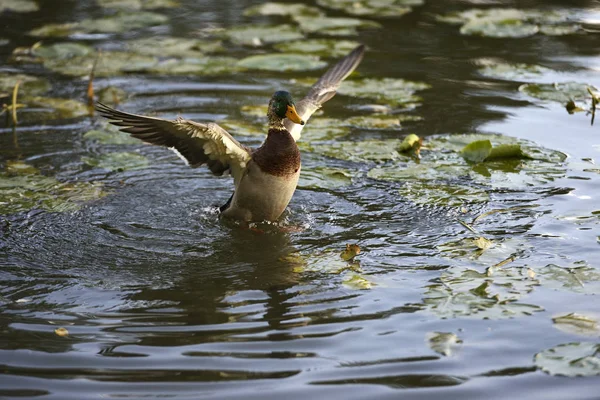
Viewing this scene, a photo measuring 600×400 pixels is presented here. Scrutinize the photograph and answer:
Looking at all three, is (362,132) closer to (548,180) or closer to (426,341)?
(548,180)

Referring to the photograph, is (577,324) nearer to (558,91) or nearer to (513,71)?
(558,91)

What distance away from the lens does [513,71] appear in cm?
877

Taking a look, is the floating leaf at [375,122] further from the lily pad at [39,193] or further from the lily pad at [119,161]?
the lily pad at [39,193]

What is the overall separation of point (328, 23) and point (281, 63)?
1861 millimetres

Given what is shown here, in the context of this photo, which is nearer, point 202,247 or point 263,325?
point 263,325

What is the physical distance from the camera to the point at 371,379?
145 inches

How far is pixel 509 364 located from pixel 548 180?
8.82 feet

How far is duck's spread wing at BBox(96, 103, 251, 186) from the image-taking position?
Result: 17.4 ft

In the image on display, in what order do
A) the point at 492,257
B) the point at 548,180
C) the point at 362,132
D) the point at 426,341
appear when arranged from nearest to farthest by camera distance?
the point at 426,341
the point at 492,257
the point at 548,180
the point at 362,132

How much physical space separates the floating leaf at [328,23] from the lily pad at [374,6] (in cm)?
47

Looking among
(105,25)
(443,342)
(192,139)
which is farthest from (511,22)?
(443,342)

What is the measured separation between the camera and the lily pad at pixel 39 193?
583cm

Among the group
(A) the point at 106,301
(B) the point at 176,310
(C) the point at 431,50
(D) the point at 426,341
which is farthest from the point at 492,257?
(C) the point at 431,50

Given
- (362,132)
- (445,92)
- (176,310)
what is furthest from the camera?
(445,92)
